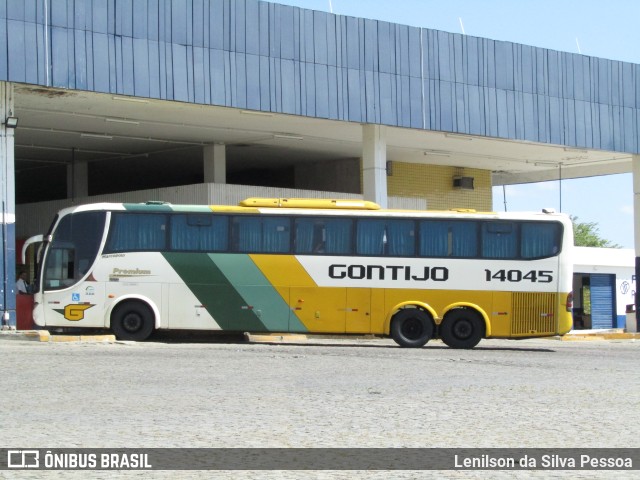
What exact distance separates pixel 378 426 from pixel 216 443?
1.84 meters

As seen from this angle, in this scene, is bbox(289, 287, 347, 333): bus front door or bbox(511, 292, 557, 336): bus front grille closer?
bbox(289, 287, 347, 333): bus front door

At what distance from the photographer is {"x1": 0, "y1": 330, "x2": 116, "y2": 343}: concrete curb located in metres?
23.2

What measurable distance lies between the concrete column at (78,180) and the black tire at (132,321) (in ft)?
56.9

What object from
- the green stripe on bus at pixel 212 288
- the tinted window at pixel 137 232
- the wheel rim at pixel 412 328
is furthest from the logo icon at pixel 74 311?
the wheel rim at pixel 412 328

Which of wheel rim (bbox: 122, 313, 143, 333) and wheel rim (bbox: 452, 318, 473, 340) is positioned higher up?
wheel rim (bbox: 122, 313, 143, 333)

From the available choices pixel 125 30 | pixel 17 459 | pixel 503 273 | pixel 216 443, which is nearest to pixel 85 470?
pixel 17 459

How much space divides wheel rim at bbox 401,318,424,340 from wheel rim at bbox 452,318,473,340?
0.75 metres

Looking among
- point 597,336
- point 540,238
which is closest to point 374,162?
point 540,238

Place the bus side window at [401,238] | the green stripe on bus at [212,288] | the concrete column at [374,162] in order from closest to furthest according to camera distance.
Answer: the green stripe on bus at [212,288], the bus side window at [401,238], the concrete column at [374,162]

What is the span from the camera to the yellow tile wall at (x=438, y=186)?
42500 mm

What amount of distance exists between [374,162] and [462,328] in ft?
27.0

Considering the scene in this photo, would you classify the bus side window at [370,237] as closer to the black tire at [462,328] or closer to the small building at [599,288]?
the black tire at [462,328]

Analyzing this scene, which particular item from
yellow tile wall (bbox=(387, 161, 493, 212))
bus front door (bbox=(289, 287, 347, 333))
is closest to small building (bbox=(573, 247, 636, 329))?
yellow tile wall (bbox=(387, 161, 493, 212))

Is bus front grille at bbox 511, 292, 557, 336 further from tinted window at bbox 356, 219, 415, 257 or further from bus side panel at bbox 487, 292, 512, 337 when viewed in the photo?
tinted window at bbox 356, 219, 415, 257
